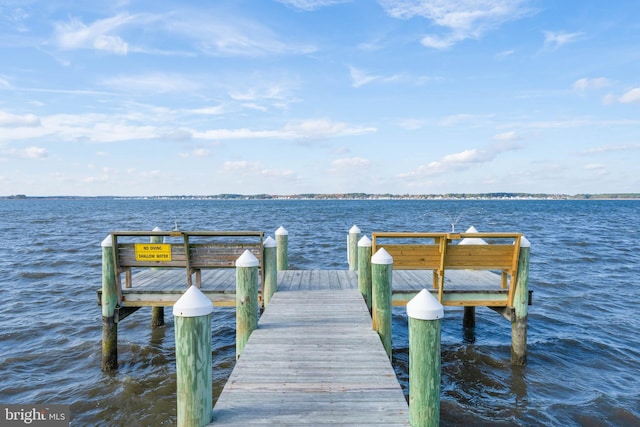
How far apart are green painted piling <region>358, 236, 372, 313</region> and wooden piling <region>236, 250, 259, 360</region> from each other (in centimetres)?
253

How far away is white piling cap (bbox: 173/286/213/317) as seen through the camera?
13.2 ft

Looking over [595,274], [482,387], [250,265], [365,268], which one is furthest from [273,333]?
[595,274]

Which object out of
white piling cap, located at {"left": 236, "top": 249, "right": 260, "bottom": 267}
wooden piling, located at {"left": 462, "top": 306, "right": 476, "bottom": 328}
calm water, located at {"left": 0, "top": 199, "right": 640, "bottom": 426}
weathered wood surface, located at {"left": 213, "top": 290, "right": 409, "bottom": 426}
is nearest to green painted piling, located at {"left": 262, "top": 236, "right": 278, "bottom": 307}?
weathered wood surface, located at {"left": 213, "top": 290, "right": 409, "bottom": 426}

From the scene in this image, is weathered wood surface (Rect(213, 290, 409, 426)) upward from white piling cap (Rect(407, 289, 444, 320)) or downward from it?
downward

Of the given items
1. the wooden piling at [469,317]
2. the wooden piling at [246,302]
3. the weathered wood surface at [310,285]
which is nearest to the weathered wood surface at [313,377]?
the wooden piling at [246,302]

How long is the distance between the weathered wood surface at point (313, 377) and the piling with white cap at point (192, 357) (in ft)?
0.81

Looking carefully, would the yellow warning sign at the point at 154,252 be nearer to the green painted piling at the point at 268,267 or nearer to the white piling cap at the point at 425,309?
the green painted piling at the point at 268,267

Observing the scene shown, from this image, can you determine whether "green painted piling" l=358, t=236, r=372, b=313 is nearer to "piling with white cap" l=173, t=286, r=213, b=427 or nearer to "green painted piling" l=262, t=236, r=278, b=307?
"green painted piling" l=262, t=236, r=278, b=307

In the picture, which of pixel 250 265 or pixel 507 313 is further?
pixel 507 313

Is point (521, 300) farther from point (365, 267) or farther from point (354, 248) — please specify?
point (354, 248)

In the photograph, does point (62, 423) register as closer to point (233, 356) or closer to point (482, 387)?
point (233, 356)

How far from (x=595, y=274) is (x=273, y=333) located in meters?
17.5

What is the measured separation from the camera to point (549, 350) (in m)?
9.93

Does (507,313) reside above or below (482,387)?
above
